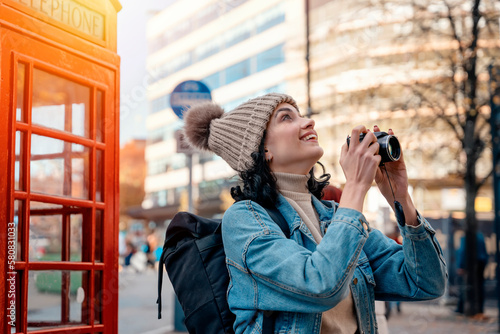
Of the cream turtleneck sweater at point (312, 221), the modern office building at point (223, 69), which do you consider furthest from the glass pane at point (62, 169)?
the modern office building at point (223, 69)

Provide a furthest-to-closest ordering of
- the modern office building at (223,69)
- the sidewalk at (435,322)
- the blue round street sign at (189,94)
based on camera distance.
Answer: the modern office building at (223,69), the sidewalk at (435,322), the blue round street sign at (189,94)

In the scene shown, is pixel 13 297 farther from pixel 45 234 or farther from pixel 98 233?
pixel 45 234

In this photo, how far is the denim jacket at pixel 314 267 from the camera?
82.7 inches

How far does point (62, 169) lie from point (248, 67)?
44.1m

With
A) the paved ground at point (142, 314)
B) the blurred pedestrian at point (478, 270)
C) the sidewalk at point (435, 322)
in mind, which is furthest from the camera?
the blurred pedestrian at point (478, 270)

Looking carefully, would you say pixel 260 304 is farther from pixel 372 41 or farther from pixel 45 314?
pixel 372 41

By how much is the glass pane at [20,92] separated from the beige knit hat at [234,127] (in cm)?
77

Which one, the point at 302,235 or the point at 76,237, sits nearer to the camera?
the point at 302,235

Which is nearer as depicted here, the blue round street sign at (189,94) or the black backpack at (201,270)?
the black backpack at (201,270)

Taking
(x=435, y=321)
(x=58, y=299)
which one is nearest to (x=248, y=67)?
(x=435, y=321)

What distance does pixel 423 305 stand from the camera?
49.1 feet

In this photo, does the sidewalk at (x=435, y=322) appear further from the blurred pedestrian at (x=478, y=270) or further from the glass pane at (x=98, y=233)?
the glass pane at (x=98, y=233)

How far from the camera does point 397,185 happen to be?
2.46m

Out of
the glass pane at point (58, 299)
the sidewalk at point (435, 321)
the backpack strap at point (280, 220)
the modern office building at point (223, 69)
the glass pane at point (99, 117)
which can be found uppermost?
the modern office building at point (223, 69)
